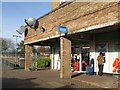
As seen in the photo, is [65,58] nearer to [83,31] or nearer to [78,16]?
[83,31]

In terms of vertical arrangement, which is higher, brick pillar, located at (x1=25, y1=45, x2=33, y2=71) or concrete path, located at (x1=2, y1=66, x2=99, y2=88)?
brick pillar, located at (x1=25, y1=45, x2=33, y2=71)

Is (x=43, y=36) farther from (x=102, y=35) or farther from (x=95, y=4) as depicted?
(x=95, y=4)

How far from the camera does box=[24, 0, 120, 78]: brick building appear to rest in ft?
39.2

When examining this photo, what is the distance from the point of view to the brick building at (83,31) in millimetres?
11945

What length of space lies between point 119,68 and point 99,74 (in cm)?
151

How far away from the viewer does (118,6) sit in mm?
10875

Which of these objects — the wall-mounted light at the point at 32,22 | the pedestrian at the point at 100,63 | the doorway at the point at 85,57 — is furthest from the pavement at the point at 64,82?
the wall-mounted light at the point at 32,22

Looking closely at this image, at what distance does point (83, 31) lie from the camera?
13.5 meters

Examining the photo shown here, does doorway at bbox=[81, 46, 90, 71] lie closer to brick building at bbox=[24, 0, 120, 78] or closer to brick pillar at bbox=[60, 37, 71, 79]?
brick building at bbox=[24, 0, 120, 78]

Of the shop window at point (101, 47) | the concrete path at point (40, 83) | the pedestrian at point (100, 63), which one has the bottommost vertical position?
the concrete path at point (40, 83)

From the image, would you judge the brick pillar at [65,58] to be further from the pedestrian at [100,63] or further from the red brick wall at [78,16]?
the pedestrian at [100,63]

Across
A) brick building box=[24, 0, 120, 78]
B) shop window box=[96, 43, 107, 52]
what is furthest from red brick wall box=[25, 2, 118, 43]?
shop window box=[96, 43, 107, 52]

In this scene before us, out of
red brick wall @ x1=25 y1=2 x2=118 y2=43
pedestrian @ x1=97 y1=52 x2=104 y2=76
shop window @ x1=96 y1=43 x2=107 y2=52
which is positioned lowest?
pedestrian @ x1=97 y1=52 x2=104 y2=76

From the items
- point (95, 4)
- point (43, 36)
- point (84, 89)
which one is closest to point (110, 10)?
point (95, 4)
